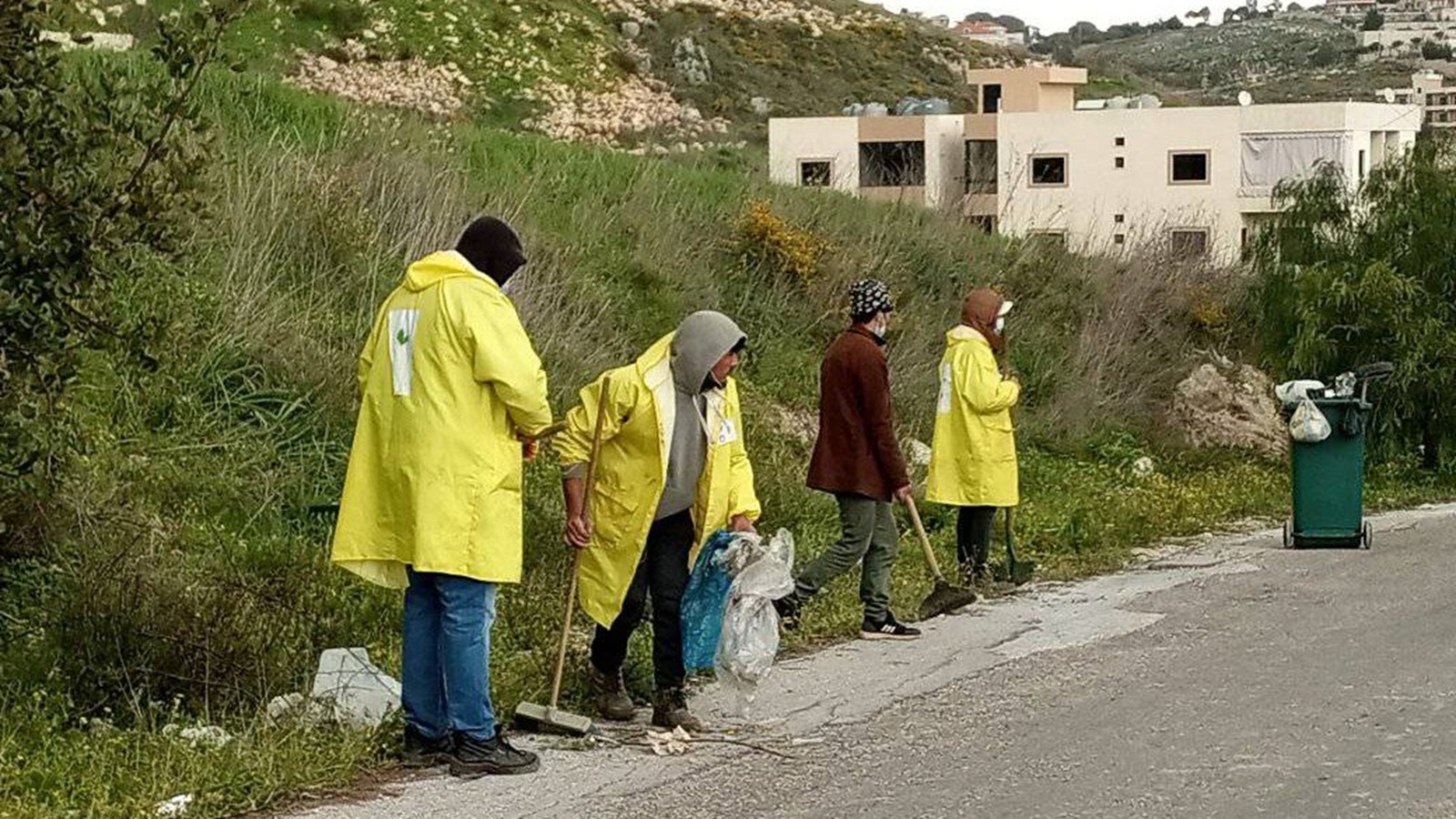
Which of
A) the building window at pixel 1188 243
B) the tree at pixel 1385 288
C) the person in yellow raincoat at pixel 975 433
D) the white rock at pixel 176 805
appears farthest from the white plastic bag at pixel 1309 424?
the building window at pixel 1188 243

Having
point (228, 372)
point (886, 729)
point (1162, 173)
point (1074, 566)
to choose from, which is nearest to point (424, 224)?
point (228, 372)

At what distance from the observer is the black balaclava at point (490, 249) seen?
843cm

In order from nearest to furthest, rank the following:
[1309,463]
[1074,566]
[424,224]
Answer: [1074,566], [1309,463], [424,224]

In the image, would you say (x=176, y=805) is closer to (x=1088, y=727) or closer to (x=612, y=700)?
(x=612, y=700)

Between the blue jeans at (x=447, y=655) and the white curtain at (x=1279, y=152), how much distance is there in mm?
57519

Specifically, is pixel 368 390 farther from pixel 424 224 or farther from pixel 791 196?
pixel 791 196

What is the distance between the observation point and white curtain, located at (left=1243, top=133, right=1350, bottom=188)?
63812 millimetres

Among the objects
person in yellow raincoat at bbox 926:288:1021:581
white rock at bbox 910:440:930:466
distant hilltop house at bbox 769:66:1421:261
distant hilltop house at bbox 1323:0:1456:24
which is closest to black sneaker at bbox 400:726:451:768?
person in yellow raincoat at bbox 926:288:1021:581

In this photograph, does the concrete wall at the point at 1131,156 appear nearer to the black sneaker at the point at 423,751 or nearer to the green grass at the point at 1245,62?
the green grass at the point at 1245,62

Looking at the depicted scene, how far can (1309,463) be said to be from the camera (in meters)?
15.9

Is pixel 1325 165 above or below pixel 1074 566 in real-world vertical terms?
above

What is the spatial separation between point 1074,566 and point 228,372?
626 cm

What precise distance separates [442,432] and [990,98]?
230 ft

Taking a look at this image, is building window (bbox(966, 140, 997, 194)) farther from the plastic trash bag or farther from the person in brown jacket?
the person in brown jacket
